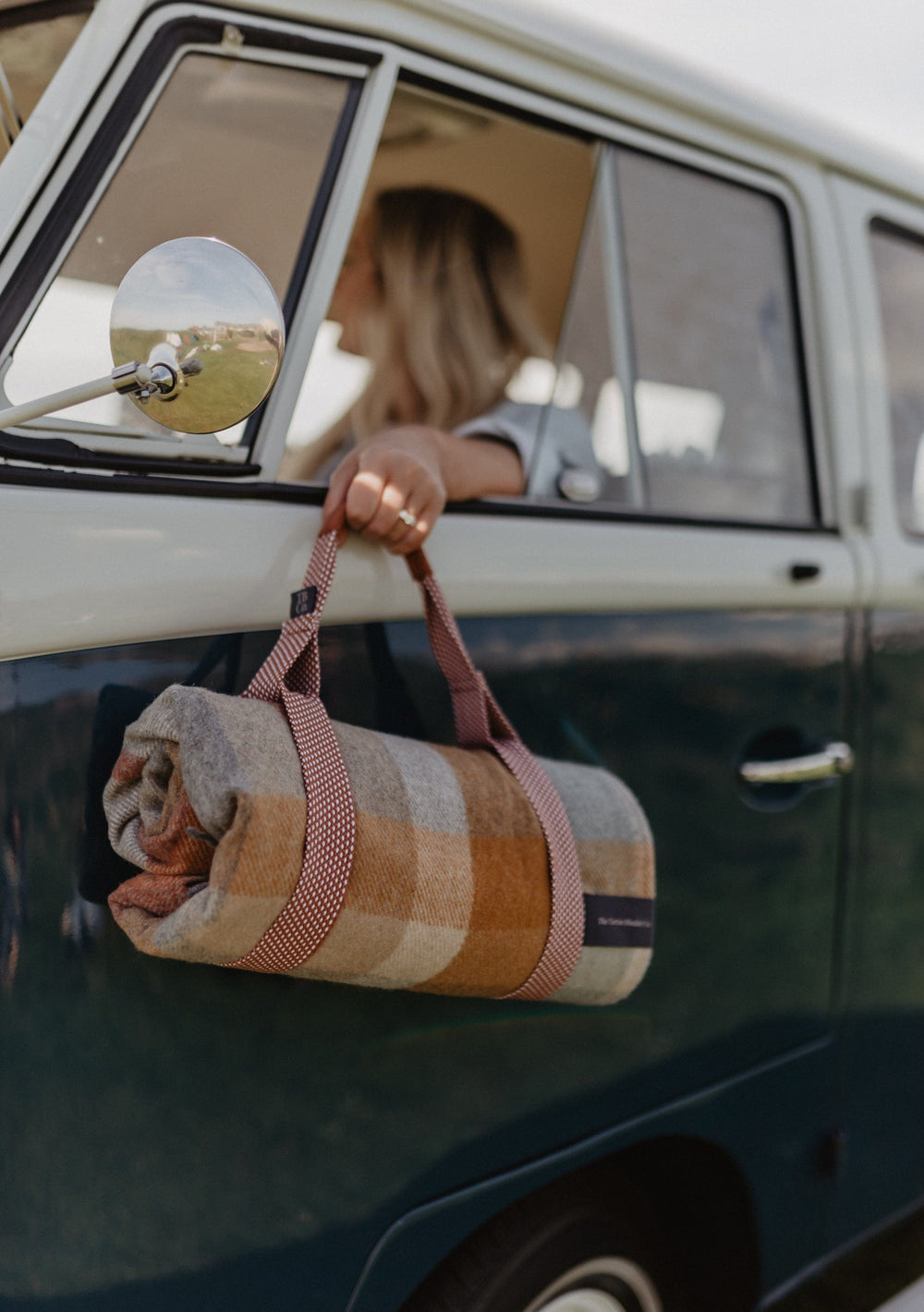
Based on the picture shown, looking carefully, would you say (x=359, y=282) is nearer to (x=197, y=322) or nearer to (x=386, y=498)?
(x=386, y=498)

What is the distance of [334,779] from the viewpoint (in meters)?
1.05

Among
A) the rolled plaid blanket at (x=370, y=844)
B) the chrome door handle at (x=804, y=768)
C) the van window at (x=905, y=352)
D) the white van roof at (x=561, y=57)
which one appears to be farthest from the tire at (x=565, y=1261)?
the white van roof at (x=561, y=57)

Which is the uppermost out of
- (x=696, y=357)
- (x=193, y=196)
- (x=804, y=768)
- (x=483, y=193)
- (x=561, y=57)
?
(x=483, y=193)

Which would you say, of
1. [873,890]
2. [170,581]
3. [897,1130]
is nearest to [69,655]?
[170,581]

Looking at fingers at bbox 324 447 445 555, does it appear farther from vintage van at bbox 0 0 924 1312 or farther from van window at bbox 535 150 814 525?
van window at bbox 535 150 814 525

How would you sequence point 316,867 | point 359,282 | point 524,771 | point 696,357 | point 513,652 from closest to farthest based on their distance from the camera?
point 316,867 → point 524,771 → point 513,652 → point 696,357 → point 359,282

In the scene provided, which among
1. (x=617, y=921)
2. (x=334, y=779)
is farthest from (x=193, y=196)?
(x=617, y=921)

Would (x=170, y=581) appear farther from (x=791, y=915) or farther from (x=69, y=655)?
(x=791, y=915)

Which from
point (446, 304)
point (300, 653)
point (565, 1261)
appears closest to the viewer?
point (300, 653)

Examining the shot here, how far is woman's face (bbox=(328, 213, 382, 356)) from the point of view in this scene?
2199mm

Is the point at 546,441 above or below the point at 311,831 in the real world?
above

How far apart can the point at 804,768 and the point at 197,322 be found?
1.28 metres

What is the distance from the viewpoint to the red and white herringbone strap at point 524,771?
122 centimetres

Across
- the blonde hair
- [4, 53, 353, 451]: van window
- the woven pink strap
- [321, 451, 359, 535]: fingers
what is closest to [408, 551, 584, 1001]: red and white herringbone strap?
the woven pink strap
